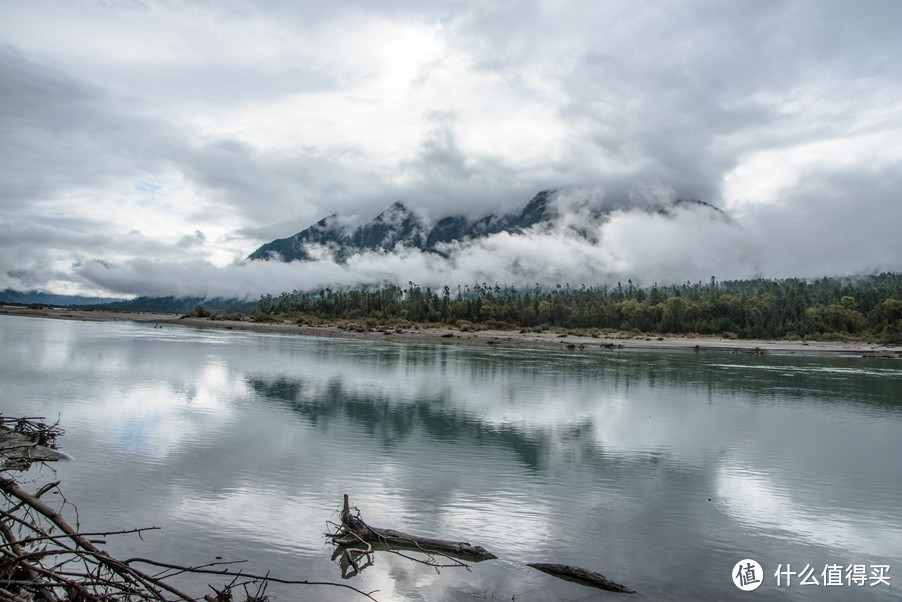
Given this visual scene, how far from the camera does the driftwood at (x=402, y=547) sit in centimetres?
1155

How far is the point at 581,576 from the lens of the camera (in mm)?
11586

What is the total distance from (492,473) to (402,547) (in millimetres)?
7137

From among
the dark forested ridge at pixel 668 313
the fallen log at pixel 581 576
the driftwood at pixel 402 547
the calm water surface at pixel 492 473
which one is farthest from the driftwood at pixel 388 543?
the dark forested ridge at pixel 668 313

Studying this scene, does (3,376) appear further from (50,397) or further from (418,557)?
(418,557)

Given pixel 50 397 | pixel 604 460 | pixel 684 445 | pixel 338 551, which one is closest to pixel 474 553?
pixel 338 551

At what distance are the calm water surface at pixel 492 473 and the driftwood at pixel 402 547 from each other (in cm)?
27

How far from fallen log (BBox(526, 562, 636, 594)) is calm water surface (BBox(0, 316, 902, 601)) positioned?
0.24 meters

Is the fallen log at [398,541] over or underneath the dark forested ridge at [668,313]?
underneath

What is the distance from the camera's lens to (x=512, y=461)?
2134 cm

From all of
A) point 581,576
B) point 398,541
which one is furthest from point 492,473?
point 581,576

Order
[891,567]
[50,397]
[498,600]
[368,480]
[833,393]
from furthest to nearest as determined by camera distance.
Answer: [833,393]
[50,397]
[368,480]
[891,567]
[498,600]

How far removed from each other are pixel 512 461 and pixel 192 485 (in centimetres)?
1045

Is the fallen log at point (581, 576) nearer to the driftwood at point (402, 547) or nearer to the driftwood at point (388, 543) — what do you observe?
the driftwood at point (402, 547)

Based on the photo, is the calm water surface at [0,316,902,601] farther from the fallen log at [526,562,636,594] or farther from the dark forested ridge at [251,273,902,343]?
the dark forested ridge at [251,273,902,343]
